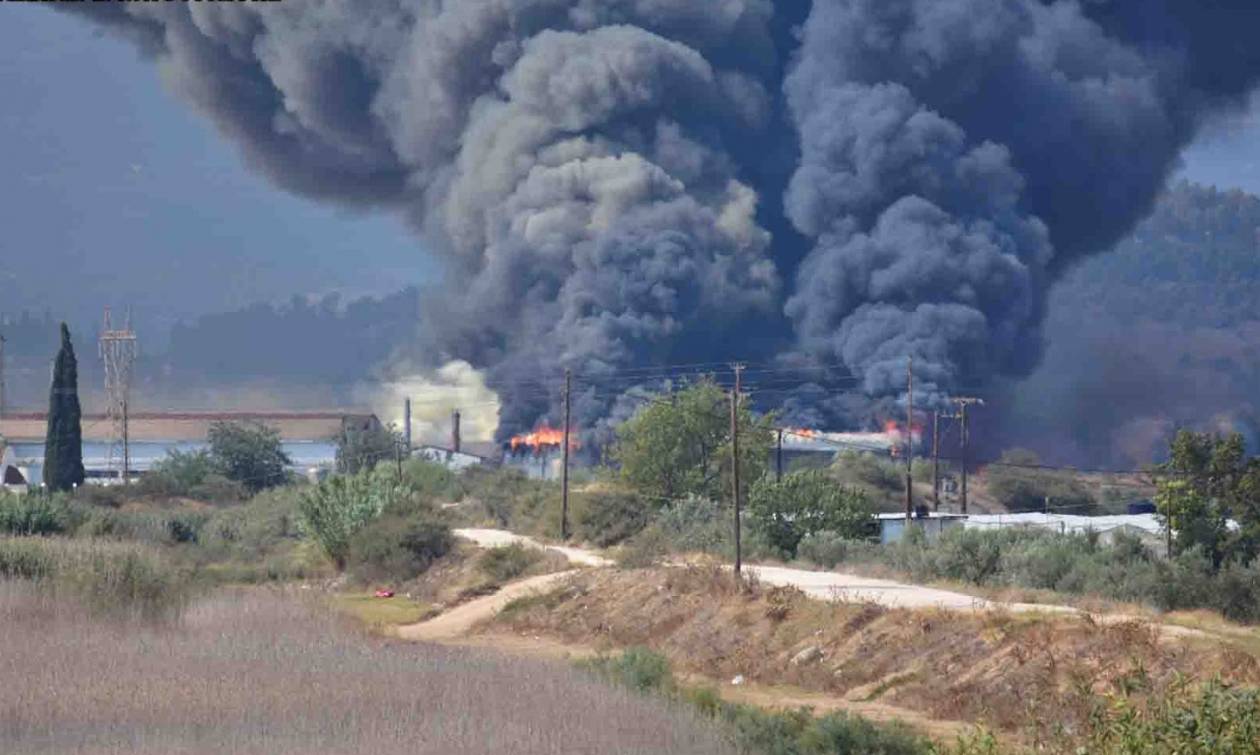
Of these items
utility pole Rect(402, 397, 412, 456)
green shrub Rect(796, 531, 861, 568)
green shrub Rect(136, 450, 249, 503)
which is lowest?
green shrub Rect(796, 531, 861, 568)

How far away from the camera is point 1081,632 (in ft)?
84.8

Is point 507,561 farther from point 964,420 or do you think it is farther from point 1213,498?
point 964,420

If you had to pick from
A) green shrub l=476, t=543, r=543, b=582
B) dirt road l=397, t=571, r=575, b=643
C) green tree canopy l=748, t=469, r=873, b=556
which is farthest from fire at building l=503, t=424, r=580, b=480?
dirt road l=397, t=571, r=575, b=643

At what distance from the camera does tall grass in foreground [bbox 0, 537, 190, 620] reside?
29.4 meters

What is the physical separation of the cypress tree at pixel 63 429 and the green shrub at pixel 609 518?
2293 centimetres

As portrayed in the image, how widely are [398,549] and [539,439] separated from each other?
39.1 metres

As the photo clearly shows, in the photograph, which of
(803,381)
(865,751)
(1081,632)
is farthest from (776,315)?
(865,751)

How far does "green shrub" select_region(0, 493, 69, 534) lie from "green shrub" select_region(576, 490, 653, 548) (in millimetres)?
14244

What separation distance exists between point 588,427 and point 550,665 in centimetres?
5840

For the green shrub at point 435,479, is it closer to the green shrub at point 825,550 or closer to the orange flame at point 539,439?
the orange flame at point 539,439

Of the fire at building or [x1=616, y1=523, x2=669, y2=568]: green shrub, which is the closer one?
[x1=616, y1=523, x2=669, y2=568]: green shrub

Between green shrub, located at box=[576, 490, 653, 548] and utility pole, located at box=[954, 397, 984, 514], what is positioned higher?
utility pole, located at box=[954, 397, 984, 514]

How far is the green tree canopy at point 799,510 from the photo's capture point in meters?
51.1

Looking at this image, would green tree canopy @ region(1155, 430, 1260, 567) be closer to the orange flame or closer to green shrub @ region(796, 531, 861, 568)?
green shrub @ region(796, 531, 861, 568)
